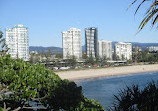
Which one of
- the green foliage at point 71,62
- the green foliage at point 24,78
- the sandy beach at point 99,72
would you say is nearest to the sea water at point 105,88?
the green foliage at point 24,78

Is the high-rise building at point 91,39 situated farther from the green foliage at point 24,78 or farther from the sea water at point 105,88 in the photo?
the green foliage at point 24,78

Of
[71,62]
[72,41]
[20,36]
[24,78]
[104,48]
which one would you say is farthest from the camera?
[104,48]

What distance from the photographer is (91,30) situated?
335 feet

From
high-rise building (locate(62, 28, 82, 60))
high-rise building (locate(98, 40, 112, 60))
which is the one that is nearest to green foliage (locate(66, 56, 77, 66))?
high-rise building (locate(62, 28, 82, 60))

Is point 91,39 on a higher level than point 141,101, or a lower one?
higher

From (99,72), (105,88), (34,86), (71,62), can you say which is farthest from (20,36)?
(34,86)

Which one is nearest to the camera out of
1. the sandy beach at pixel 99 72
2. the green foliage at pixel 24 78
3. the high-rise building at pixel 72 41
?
the green foliage at pixel 24 78

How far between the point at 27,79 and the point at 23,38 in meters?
70.1

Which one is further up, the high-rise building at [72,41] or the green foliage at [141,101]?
the high-rise building at [72,41]

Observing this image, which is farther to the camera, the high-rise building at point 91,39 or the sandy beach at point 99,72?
the high-rise building at point 91,39

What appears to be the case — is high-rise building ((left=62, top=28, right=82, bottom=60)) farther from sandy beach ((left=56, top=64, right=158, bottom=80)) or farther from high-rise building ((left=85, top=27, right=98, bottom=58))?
sandy beach ((left=56, top=64, right=158, bottom=80))

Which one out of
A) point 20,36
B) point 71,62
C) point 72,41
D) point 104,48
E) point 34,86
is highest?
point 20,36

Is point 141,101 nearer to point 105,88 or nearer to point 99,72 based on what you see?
point 105,88

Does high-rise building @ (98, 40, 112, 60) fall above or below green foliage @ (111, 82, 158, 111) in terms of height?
above
